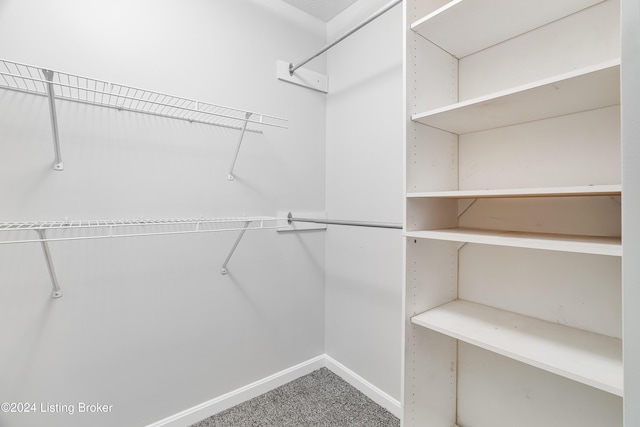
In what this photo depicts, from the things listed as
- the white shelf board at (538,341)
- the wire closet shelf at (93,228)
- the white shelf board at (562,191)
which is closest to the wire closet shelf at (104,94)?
the wire closet shelf at (93,228)

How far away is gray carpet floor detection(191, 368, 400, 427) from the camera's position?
1488mm

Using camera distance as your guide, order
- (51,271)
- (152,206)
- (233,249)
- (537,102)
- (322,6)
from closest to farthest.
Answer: (537,102), (51,271), (152,206), (233,249), (322,6)

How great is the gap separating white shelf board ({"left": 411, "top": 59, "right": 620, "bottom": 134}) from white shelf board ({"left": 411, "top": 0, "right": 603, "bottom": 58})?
13.0 inches

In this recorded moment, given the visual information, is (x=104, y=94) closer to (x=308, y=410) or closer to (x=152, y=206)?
(x=152, y=206)

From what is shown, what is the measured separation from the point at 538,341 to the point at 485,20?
113 cm

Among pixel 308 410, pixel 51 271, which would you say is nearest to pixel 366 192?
pixel 308 410

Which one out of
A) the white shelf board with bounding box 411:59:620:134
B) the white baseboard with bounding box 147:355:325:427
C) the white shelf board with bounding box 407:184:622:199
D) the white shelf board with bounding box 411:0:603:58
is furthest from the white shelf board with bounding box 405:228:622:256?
the white baseboard with bounding box 147:355:325:427

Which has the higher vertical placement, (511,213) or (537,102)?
(537,102)

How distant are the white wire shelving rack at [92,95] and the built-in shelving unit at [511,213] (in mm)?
816

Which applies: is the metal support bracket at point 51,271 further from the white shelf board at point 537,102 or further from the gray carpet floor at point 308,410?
the white shelf board at point 537,102

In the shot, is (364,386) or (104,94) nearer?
(104,94)

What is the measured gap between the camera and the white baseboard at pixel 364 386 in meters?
1.57

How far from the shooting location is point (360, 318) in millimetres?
1790

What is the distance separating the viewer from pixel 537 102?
90 cm
